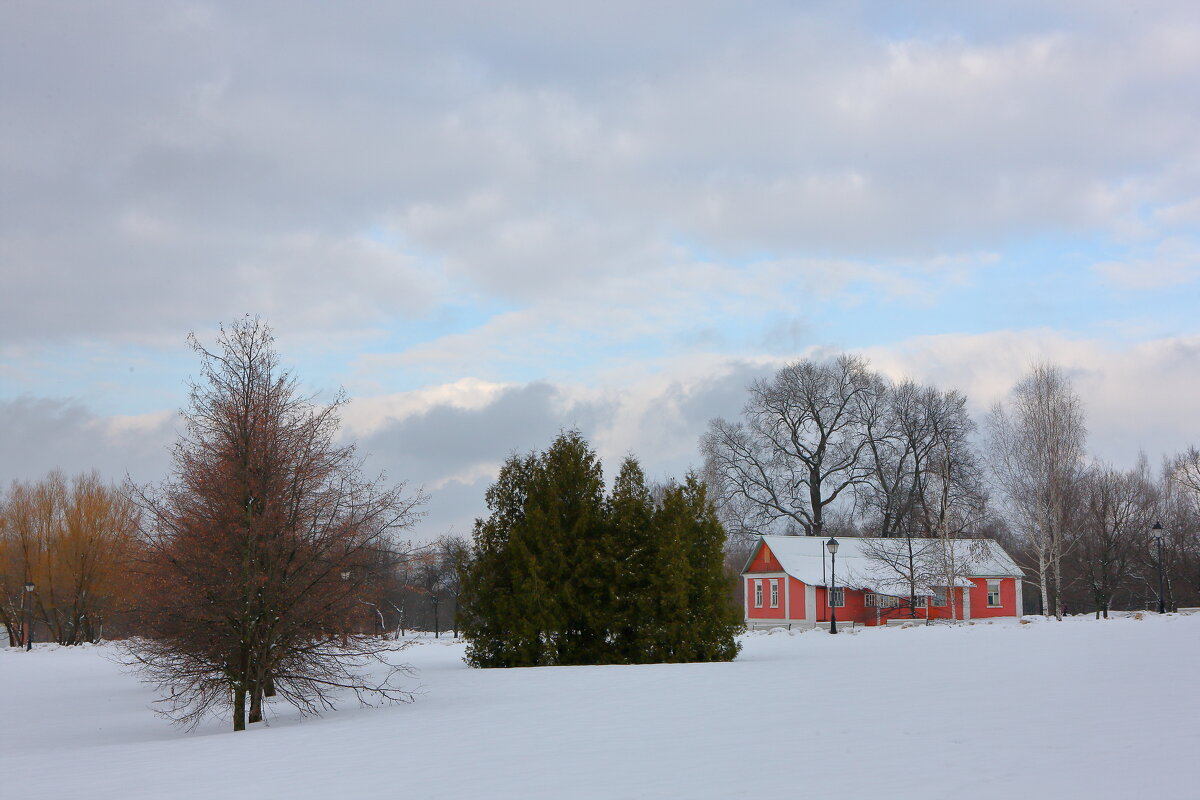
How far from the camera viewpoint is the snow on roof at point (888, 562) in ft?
157

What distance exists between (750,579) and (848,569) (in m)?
6.19

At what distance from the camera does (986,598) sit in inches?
2078

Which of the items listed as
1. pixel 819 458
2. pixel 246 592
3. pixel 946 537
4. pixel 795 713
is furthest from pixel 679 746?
pixel 819 458

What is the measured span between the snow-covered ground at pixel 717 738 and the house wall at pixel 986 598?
33734mm

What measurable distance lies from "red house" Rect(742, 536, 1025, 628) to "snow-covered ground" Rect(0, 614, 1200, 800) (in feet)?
96.9

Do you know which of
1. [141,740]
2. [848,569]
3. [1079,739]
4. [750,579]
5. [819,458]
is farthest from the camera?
[819,458]

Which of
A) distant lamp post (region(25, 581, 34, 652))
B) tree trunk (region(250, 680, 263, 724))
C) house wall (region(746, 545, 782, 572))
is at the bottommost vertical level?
distant lamp post (region(25, 581, 34, 652))

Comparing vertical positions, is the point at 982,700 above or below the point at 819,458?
below

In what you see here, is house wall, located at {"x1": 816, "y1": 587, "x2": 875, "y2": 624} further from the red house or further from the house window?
the house window

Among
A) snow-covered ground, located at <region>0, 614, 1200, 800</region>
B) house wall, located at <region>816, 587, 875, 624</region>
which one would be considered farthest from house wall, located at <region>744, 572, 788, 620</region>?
snow-covered ground, located at <region>0, 614, 1200, 800</region>

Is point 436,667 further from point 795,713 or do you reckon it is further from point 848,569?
point 848,569

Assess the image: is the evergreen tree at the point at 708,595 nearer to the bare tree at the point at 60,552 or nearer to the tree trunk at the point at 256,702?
the tree trunk at the point at 256,702

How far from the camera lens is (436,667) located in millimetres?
25141

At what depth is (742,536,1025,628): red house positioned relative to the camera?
162 ft
